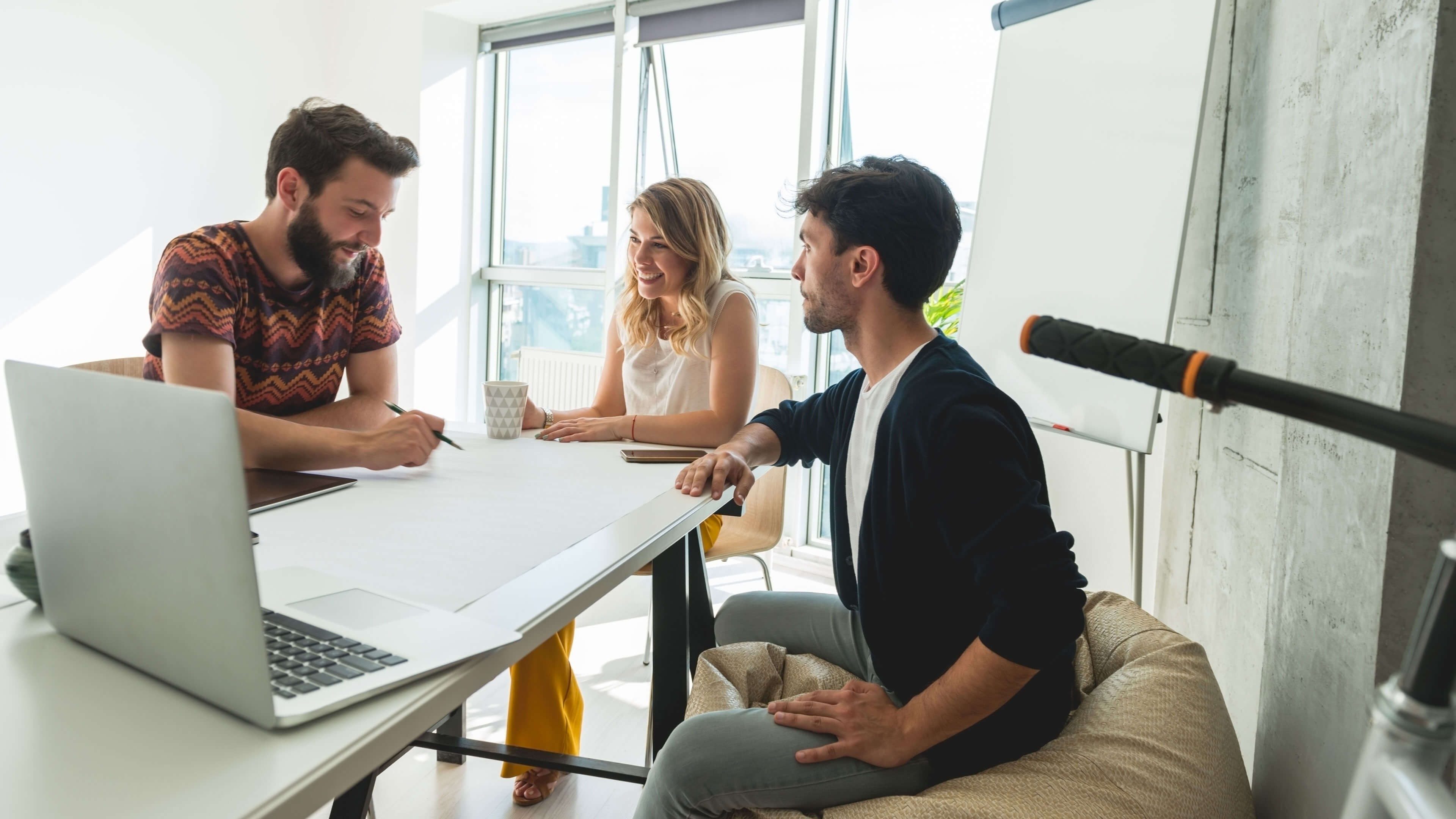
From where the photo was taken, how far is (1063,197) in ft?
6.51

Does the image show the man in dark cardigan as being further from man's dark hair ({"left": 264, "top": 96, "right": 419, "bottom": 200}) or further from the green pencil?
man's dark hair ({"left": 264, "top": 96, "right": 419, "bottom": 200})

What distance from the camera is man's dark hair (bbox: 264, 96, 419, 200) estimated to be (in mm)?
1704

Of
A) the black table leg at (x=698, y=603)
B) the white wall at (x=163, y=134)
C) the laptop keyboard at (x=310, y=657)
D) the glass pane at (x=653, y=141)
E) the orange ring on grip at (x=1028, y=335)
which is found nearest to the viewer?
the orange ring on grip at (x=1028, y=335)

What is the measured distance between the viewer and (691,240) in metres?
2.07

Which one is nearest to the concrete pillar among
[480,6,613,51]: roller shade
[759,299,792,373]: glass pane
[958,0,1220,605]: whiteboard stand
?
[958,0,1220,605]: whiteboard stand

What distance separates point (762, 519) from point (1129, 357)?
197 centimetres

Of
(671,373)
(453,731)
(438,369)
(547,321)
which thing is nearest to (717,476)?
(671,373)

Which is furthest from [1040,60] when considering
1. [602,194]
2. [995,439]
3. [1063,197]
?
[602,194]

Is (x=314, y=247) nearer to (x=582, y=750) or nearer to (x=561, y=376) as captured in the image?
(x=582, y=750)

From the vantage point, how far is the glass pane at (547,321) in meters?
4.23

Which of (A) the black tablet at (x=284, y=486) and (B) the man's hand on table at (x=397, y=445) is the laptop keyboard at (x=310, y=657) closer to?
(A) the black tablet at (x=284, y=486)

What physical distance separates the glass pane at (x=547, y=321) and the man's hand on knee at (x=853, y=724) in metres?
3.23

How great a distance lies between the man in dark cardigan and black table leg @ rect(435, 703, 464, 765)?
3.14 feet

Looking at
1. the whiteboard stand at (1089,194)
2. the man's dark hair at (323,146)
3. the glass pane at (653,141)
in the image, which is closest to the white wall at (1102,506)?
the whiteboard stand at (1089,194)
